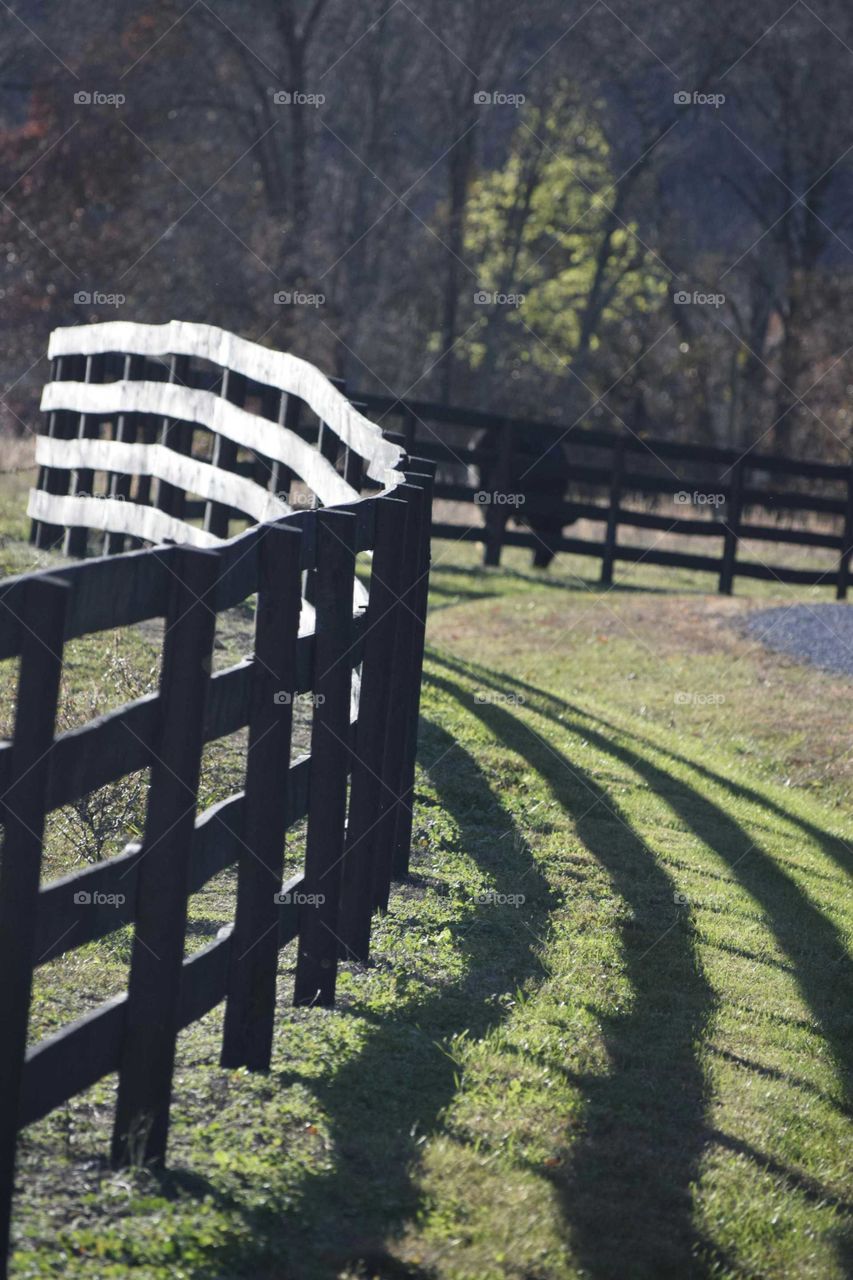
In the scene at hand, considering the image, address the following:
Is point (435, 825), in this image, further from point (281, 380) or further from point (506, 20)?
point (506, 20)

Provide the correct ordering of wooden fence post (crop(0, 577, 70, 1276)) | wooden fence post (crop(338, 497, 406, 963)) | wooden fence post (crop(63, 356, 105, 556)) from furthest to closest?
wooden fence post (crop(63, 356, 105, 556)) < wooden fence post (crop(338, 497, 406, 963)) < wooden fence post (crop(0, 577, 70, 1276))

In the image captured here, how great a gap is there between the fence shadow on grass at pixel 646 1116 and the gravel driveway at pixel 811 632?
21.5 feet

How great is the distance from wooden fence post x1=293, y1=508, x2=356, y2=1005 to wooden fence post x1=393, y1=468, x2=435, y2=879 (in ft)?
4.02

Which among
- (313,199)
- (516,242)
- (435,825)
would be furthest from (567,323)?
(435,825)

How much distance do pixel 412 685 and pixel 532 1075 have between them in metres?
2.11

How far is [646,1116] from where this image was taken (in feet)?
14.5

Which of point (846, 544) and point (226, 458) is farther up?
point (226, 458)

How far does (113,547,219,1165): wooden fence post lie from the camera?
3.58m
